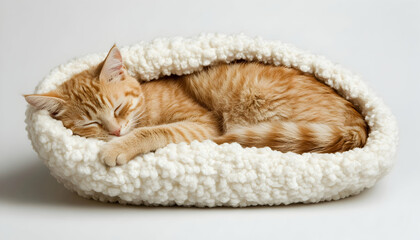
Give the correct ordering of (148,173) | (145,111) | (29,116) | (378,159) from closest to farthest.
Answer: (148,173), (378,159), (29,116), (145,111)

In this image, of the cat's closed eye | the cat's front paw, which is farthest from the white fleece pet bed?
the cat's closed eye

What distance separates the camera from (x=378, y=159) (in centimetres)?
196

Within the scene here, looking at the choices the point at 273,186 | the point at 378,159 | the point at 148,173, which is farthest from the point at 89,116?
the point at 378,159

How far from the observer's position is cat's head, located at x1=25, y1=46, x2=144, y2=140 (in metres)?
2.05

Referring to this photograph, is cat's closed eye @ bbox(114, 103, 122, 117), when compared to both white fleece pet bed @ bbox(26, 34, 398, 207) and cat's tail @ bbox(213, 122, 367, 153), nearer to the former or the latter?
white fleece pet bed @ bbox(26, 34, 398, 207)

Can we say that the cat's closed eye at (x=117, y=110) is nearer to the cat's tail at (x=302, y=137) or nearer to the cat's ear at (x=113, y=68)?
the cat's ear at (x=113, y=68)

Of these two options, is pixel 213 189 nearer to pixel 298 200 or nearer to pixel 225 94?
pixel 298 200

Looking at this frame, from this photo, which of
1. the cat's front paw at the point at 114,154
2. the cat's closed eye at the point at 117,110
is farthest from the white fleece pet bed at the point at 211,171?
the cat's closed eye at the point at 117,110

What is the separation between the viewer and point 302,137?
2.02m

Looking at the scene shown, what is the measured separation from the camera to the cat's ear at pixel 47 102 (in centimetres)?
201

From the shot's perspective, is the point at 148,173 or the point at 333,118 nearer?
the point at 148,173

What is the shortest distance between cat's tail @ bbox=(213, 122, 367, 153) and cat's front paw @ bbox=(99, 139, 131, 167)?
1.20 feet

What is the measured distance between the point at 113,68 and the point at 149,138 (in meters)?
0.33

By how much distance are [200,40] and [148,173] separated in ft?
2.32
